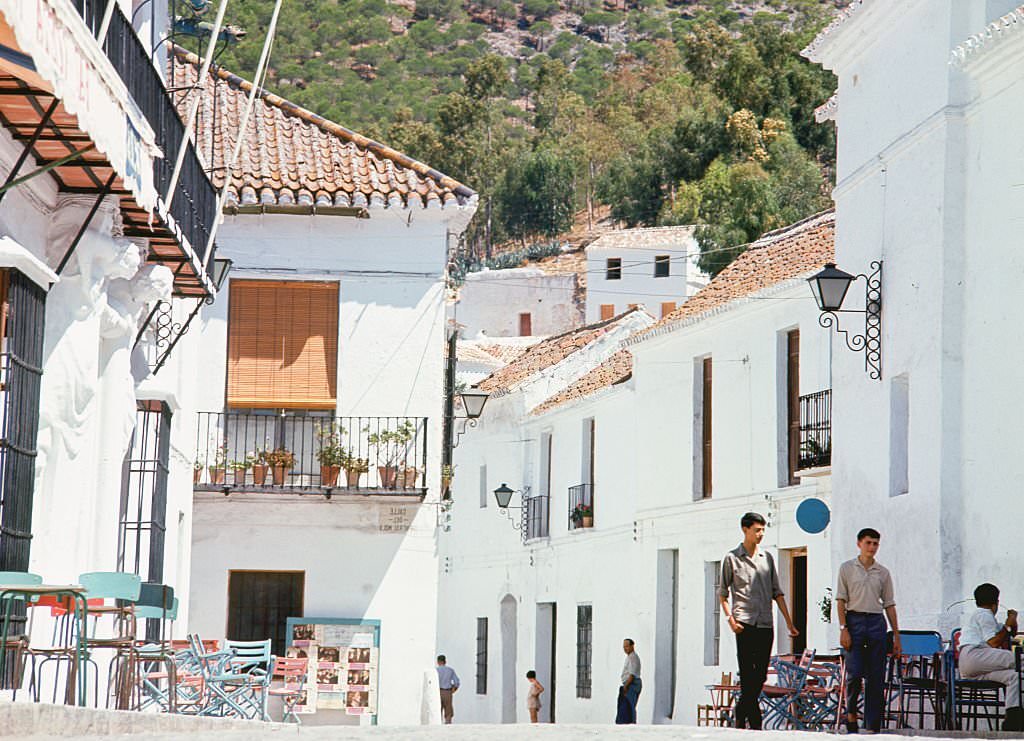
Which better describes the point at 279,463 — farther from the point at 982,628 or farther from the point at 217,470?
the point at 982,628

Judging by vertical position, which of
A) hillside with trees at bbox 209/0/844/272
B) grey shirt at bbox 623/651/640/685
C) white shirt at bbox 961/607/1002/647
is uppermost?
hillside with trees at bbox 209/0/844/272

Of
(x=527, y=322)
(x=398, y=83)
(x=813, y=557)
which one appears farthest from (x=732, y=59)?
(x=813, y=557)

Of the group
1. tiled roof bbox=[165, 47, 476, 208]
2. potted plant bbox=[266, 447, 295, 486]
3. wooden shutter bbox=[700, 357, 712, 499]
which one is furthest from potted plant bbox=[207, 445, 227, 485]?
wooden shutter bbox=[700, 357, 712, 499]

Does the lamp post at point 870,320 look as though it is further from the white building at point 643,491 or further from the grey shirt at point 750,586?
the grey shirt at point 750,586

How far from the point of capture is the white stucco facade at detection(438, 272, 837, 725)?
2341 cm

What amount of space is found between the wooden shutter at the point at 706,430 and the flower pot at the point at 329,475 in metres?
6.70

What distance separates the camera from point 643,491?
90.1 ft

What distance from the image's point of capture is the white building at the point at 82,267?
956 centimetres

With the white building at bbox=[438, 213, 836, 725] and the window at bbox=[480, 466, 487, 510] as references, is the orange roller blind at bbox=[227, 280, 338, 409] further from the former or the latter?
the window at bbox=[480, 466, 487, 510]

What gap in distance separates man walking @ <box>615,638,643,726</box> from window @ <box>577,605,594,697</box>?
13.1 feet

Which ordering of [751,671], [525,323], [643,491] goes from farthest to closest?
[525,323], [643,491], [751,671]

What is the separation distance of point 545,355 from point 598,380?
5.25 metres

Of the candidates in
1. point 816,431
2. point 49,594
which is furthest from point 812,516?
point 49,594

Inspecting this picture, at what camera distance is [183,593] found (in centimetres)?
1905
